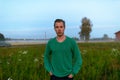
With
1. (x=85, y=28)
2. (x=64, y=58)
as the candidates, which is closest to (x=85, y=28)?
(x=85, y=28)

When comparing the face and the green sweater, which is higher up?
the face

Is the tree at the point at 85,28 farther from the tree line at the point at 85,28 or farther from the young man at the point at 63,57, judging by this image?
the young man at the point at 63,57

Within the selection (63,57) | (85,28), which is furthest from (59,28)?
(85,28)

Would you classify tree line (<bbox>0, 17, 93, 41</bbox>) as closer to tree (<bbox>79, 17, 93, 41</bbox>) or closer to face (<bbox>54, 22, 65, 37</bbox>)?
tree (<bbox>79, 17, 93, 41</bbox>)

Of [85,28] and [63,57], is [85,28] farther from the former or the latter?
[63,57]

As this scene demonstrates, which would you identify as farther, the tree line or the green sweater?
the tree line

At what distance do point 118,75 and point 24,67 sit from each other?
268 centimetres

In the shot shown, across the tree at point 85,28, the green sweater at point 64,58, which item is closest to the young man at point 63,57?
the green sweater at point 64,58

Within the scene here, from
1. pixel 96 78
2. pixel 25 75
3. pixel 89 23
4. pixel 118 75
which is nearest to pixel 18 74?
pixel 25 75

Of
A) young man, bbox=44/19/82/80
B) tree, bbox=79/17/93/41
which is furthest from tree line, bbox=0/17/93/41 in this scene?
young man, bbox=44/19/82/80

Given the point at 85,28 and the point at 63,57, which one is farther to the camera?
the point at 85,28

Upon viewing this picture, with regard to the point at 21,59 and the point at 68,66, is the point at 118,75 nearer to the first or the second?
the point at 21,59

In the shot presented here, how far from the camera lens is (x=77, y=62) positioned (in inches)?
206

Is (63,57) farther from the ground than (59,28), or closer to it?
closer to it
